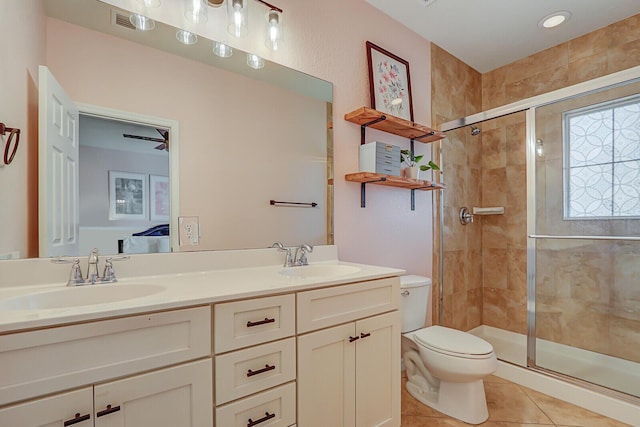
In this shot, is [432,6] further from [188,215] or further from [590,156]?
[188,215]

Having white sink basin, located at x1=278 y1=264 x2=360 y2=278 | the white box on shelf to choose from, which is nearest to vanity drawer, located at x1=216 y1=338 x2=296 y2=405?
white sink basin, located at x1=278 y1=264 x2=360 y2=278

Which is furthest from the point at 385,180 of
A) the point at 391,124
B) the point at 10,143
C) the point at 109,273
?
the point at 10,143

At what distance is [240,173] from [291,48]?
0.77 metres

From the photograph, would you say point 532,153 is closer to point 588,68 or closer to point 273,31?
point 588,68

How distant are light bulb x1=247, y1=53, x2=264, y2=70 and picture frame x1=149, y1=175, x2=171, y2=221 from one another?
72cm

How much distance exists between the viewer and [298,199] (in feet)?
5.84

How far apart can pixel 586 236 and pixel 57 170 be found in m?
3.10

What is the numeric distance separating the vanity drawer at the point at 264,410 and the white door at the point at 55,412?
34 cm

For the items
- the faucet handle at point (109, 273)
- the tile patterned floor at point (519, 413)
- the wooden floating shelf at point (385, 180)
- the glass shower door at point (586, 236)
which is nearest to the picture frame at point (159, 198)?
the faucet handle at point (109, 273)

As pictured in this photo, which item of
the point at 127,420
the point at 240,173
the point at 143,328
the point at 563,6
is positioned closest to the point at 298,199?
the point at 240,173

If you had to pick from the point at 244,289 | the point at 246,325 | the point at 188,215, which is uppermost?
the point at 188,215

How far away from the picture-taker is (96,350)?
787 millimetres

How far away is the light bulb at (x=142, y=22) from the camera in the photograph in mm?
1295

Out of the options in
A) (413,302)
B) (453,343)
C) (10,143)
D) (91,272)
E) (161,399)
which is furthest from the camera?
(413,302)
